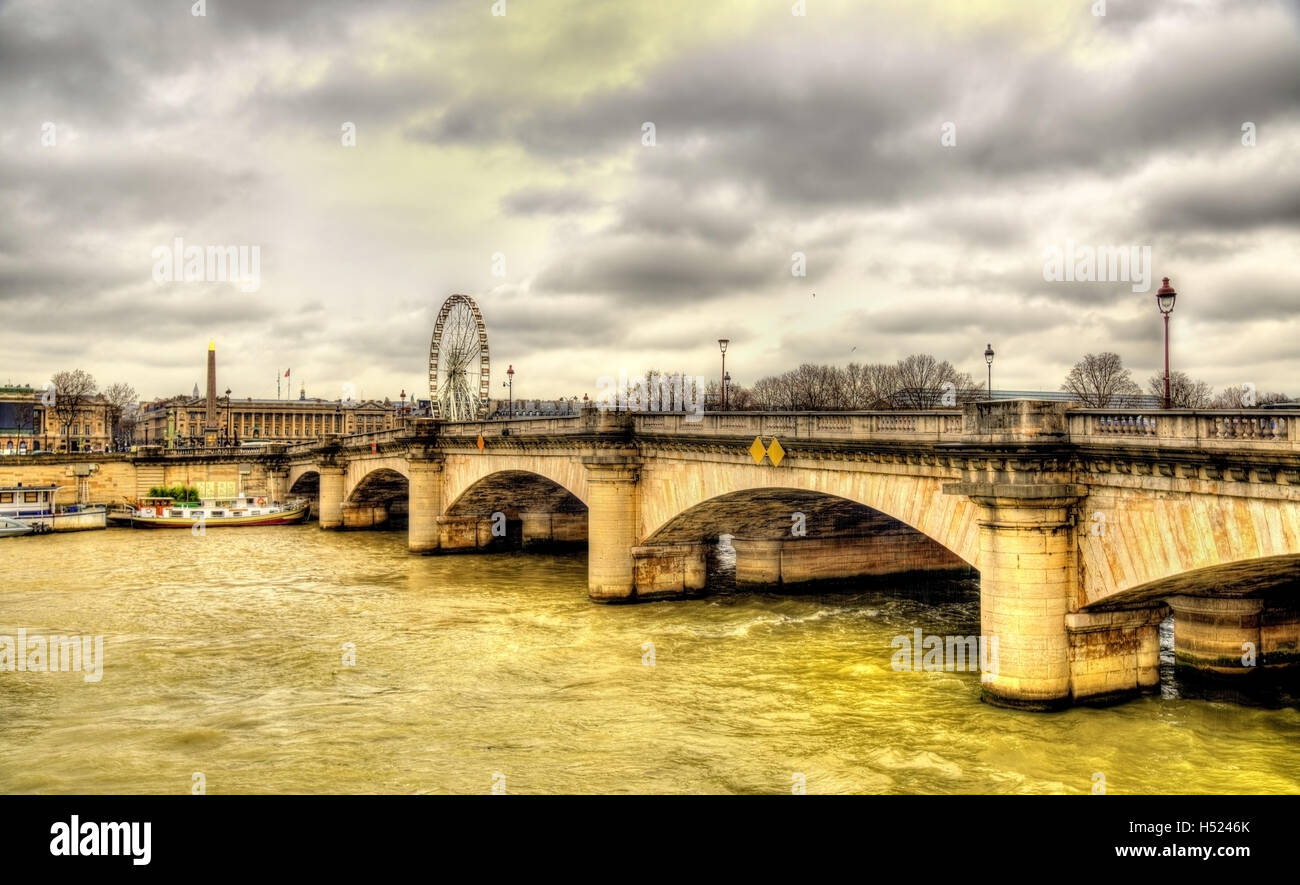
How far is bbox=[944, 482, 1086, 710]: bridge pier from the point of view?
715 inches

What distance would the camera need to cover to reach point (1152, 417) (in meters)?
16.7

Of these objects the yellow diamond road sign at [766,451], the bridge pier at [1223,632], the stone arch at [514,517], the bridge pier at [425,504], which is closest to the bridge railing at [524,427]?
the bridge pier at [425,504]

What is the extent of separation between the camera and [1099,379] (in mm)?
71938

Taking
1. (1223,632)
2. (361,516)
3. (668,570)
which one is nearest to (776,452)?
(668,570)

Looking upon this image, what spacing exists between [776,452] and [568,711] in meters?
10.1

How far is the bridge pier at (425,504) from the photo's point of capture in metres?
52.0

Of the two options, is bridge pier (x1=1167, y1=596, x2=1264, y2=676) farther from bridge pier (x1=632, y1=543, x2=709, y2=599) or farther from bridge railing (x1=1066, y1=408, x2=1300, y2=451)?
bridge pier (x1=632, y1=543, x2=709, y2=599)

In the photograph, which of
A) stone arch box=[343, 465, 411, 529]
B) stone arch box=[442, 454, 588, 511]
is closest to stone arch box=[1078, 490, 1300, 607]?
stone arch box=[442, 454, 588, 511]

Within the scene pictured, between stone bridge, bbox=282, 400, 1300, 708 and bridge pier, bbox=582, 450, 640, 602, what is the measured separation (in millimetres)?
60

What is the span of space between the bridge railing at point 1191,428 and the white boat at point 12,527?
219ft
